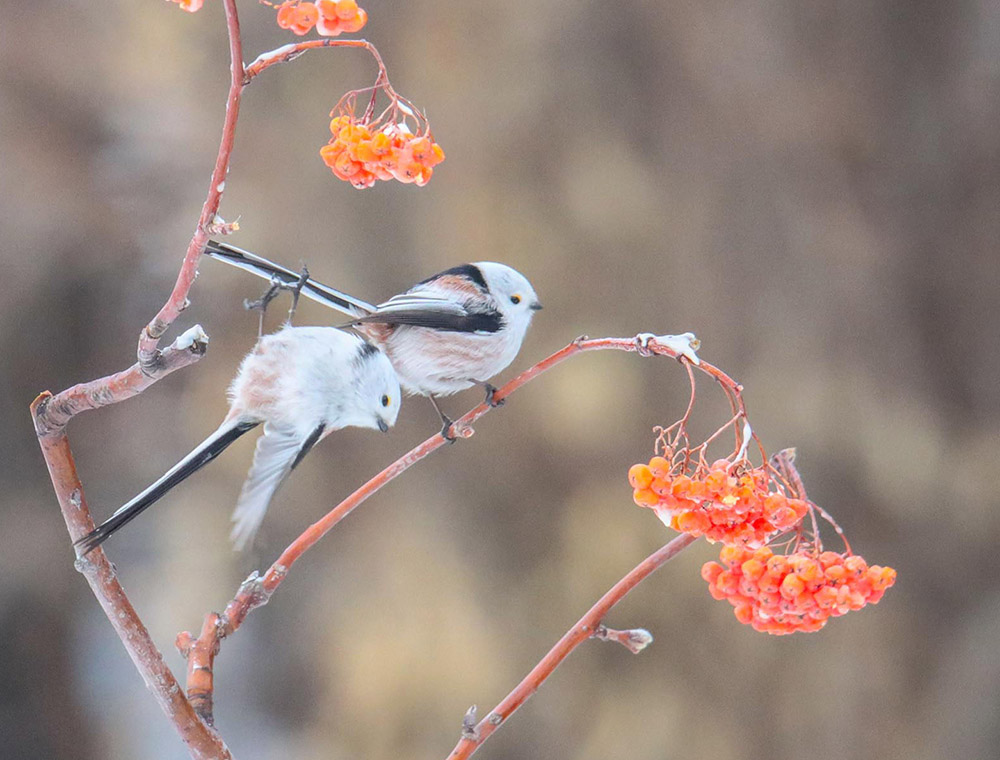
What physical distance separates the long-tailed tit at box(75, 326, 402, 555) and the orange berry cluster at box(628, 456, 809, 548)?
201mm

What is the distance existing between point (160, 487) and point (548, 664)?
286 mm

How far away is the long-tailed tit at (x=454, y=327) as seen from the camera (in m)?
0.83

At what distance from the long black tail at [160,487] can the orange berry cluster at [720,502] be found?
28 cm

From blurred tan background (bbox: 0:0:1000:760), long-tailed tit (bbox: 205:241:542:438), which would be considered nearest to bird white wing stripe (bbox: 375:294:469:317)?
long-tailed tit (bbox: 205:241:542:438)

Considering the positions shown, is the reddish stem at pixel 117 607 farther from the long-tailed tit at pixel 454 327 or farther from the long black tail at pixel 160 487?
the long-tailed tit at pixel 454 327

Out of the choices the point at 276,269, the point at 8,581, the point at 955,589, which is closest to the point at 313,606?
the point at 8,581

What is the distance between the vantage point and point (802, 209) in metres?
1.42

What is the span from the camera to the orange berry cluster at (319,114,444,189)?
600mm

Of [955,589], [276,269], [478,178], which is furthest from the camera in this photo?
[955,589]

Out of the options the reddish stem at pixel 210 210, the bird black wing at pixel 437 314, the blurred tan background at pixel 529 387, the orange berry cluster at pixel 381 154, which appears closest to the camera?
the reddish stem at pixel 210 210

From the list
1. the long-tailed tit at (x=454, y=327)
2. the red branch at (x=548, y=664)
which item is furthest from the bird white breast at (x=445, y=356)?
the red branch at (x=548, y=664)

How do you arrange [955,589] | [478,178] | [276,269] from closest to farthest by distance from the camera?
[276,269], [478,178], [955,589]

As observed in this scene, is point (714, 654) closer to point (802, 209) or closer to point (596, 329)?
point (596, 329)

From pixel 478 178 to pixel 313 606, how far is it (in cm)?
66
